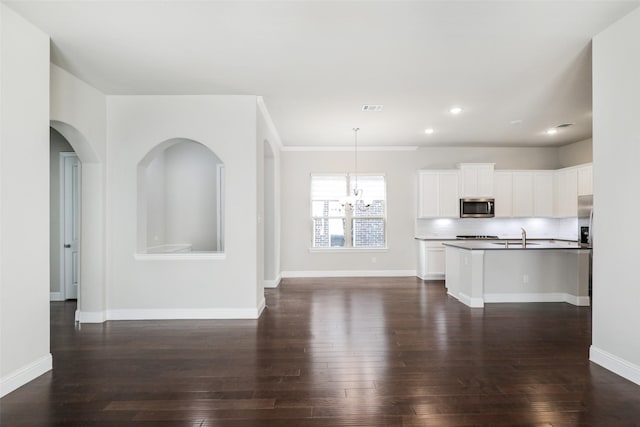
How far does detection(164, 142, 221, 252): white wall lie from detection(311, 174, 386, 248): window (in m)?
2.44

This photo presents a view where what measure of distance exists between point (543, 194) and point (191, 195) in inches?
280

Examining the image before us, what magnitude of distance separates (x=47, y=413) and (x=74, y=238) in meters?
4.07

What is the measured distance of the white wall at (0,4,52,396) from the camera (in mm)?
2838

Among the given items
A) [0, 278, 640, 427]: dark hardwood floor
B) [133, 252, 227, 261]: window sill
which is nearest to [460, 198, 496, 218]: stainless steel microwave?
[0, 278, 640, 427]: dark hardwood floor

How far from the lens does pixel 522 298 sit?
18.9 ft

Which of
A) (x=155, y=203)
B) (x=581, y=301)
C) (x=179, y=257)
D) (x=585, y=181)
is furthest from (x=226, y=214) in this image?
(x=585, y=181)

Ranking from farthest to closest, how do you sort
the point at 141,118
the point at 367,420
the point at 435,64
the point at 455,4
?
the point at 141,118, the point at 435,64, the point at 455,4, the point at 367,420

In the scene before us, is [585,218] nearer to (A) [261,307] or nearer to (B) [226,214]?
(A) [261,307]

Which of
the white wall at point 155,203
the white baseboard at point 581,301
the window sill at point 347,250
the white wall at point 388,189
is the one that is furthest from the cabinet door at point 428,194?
A: the white wall at point 155,203

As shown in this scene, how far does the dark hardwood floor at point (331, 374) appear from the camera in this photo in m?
2.45

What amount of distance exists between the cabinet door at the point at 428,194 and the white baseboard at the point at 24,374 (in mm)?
6721

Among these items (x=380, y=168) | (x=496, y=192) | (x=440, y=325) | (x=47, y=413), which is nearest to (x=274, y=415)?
(x=47, y=413)

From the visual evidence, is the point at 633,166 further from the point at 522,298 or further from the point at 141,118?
the point at 141,118

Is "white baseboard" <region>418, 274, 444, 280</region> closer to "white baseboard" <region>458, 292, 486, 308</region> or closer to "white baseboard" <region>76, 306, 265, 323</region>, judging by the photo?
"white baseboard" <region>458, 292, 486, 308</region>
